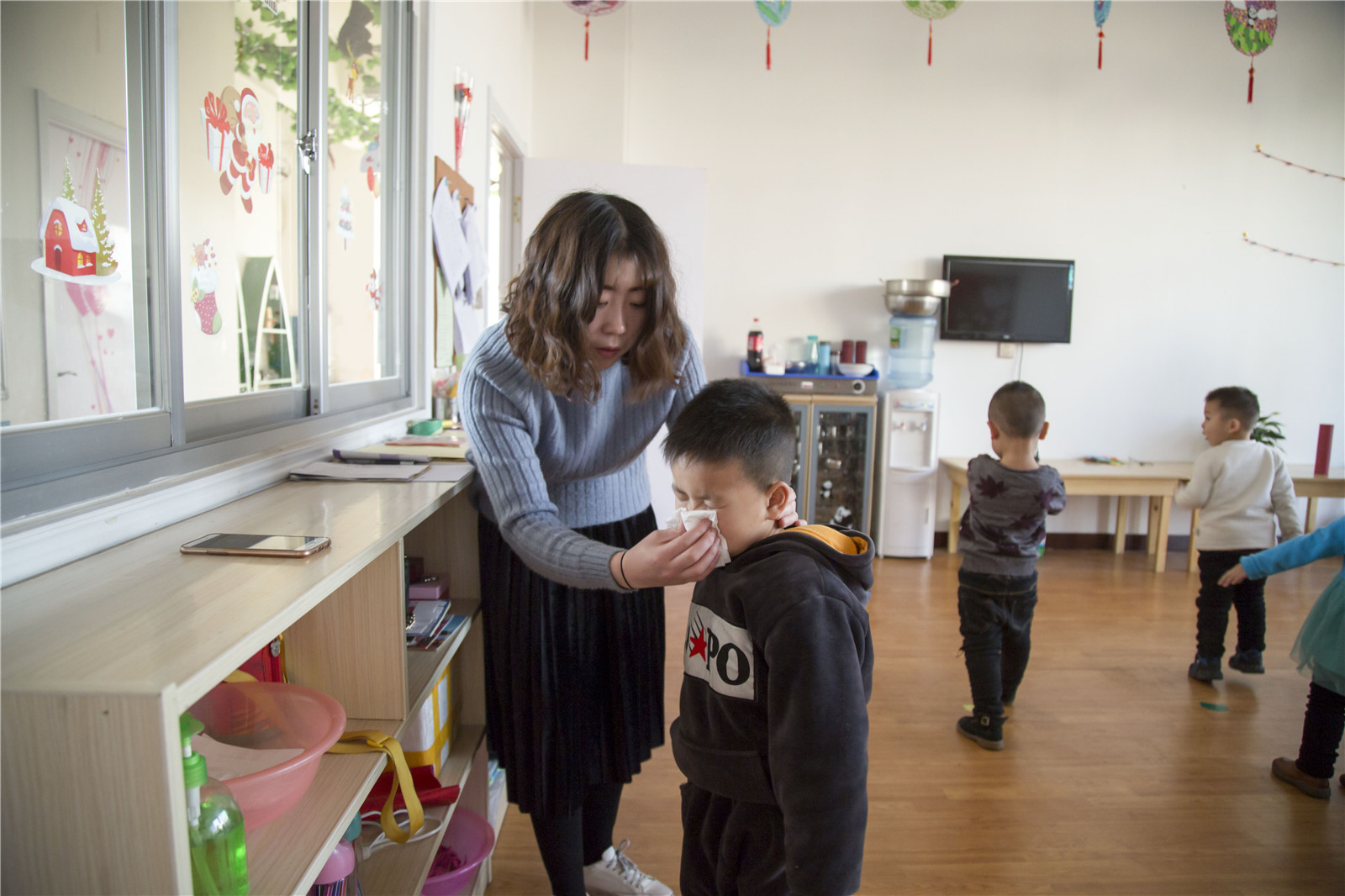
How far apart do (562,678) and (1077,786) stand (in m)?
1.58

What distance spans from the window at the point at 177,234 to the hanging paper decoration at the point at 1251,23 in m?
3.81

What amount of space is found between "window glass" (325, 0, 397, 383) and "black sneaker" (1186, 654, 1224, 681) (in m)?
2.98

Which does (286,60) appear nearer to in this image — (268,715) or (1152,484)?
(268,715)


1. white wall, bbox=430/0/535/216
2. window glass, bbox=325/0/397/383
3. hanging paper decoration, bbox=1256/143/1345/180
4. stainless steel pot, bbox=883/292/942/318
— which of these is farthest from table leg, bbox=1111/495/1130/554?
window glass, bbox=325/0/397/383

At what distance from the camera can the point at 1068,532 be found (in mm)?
4832

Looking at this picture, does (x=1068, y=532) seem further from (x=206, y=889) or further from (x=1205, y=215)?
(x=206, y=889)

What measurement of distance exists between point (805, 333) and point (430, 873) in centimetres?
381

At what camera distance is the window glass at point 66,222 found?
0.88 meters

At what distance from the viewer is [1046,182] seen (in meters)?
4.67

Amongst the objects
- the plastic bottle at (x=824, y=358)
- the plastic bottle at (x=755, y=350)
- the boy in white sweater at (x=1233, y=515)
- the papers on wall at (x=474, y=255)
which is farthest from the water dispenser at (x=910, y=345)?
the papers on wall at (x=474, y=255)

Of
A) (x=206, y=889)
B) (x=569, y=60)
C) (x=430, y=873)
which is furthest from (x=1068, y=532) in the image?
(x=206, y=889)

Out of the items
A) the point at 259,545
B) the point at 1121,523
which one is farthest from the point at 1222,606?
the point at 259,545

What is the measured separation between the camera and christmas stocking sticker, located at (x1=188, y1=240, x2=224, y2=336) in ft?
4.25

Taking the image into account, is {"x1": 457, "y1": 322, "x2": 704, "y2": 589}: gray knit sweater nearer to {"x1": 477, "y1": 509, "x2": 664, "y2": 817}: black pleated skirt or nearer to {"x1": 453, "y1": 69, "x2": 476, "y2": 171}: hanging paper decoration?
{"x1": 477, "y1": 509, "x2": 664, "y2": 817}: black pleated skirt
